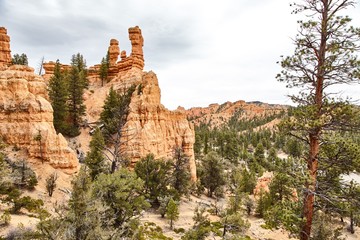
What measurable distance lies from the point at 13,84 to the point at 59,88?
26.2 feet

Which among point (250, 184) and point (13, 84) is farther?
point (250, 184)

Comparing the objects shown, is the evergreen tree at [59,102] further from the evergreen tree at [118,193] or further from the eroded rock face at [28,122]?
the evergreen tree at [118,193]

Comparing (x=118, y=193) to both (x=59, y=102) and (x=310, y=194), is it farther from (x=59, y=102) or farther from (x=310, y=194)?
(x=59, y=102)

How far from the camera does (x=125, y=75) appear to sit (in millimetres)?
53062

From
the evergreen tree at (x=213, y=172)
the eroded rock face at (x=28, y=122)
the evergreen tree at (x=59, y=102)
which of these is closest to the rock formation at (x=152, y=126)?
the evergreen tree at (x=213, y=172)

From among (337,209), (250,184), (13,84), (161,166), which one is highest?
(13,84)

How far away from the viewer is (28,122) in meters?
29.8

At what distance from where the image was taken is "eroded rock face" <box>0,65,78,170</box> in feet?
94.7

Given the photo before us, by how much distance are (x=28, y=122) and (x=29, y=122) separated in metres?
0.10

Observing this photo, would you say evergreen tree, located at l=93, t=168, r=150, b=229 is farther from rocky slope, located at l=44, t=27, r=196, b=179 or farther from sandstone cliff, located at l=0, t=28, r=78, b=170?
sandstone cliff, located at l=0, t=28, r=78, b=170

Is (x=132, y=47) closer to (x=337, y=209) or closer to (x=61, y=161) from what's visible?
(x=61, y=161)

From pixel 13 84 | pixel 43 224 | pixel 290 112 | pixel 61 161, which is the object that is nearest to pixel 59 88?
pixel 13 84

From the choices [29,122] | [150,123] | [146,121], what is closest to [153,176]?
[150,123]

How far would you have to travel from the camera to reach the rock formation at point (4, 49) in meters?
46.0
